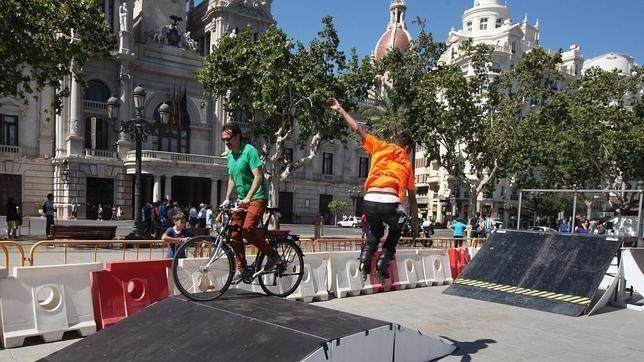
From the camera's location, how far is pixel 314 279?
10.5 meters

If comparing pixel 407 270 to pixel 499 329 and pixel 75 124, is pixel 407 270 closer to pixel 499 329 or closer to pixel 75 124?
pixel 499 329

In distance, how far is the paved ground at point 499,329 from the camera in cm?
689

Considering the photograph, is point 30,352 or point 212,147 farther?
point 212,147

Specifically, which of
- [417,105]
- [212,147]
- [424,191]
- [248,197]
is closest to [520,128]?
[417,105]

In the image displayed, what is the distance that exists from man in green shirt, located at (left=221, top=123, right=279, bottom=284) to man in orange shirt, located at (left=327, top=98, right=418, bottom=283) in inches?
48.8

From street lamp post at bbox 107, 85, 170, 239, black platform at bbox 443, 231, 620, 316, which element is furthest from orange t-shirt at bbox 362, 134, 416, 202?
street lamp post at bbox 107, 85, 170, 239

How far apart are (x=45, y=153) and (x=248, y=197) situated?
4027 centimetres

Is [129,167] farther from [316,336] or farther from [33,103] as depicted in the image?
[316,336]

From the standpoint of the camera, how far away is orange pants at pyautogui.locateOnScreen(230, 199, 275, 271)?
20.3ft

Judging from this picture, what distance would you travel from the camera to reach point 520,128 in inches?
1084

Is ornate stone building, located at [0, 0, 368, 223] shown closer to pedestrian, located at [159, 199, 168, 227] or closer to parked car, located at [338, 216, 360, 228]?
parked car, located at [338, 216, 360, 228]

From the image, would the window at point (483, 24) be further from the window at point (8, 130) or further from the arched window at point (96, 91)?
the window at point (8, 130)

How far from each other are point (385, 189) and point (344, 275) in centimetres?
572

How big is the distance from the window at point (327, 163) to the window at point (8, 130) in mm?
30552
